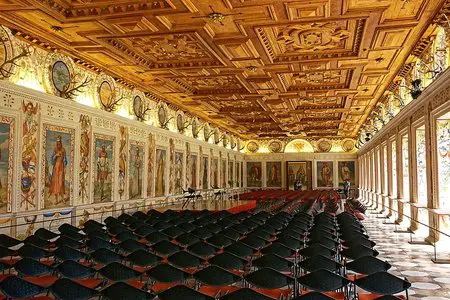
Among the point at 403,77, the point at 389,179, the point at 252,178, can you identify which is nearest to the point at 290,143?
the point at 252,178

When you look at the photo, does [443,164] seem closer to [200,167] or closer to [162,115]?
[162,115]

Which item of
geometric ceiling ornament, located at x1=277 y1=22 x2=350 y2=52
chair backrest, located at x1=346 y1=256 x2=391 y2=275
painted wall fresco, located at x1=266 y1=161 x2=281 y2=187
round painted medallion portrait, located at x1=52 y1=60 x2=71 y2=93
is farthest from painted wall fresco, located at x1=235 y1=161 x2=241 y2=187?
chair backrest, located at x1=346 y1=256 x2=391 y2=275

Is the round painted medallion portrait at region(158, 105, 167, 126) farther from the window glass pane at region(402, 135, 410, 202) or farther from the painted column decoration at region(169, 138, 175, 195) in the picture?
the window glass pane at region(402, 135, 410, 202)

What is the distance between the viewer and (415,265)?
35.2ft

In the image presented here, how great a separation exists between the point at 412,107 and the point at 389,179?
8096mm

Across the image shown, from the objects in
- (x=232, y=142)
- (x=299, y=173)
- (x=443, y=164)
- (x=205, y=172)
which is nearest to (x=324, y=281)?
(x=443, y=164)

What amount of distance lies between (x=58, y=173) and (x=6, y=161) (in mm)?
2407

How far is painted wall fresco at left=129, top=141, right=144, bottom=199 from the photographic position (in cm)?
1931

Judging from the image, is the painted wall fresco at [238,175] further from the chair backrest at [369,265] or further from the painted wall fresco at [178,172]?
the chair backrest at [369,265]

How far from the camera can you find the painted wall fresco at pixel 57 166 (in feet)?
44.2

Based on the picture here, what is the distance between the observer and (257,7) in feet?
34.1

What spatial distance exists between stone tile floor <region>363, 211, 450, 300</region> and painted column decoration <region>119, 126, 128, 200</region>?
1029cm

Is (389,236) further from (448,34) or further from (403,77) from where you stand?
(448,34)

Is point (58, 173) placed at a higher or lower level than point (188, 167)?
lower
